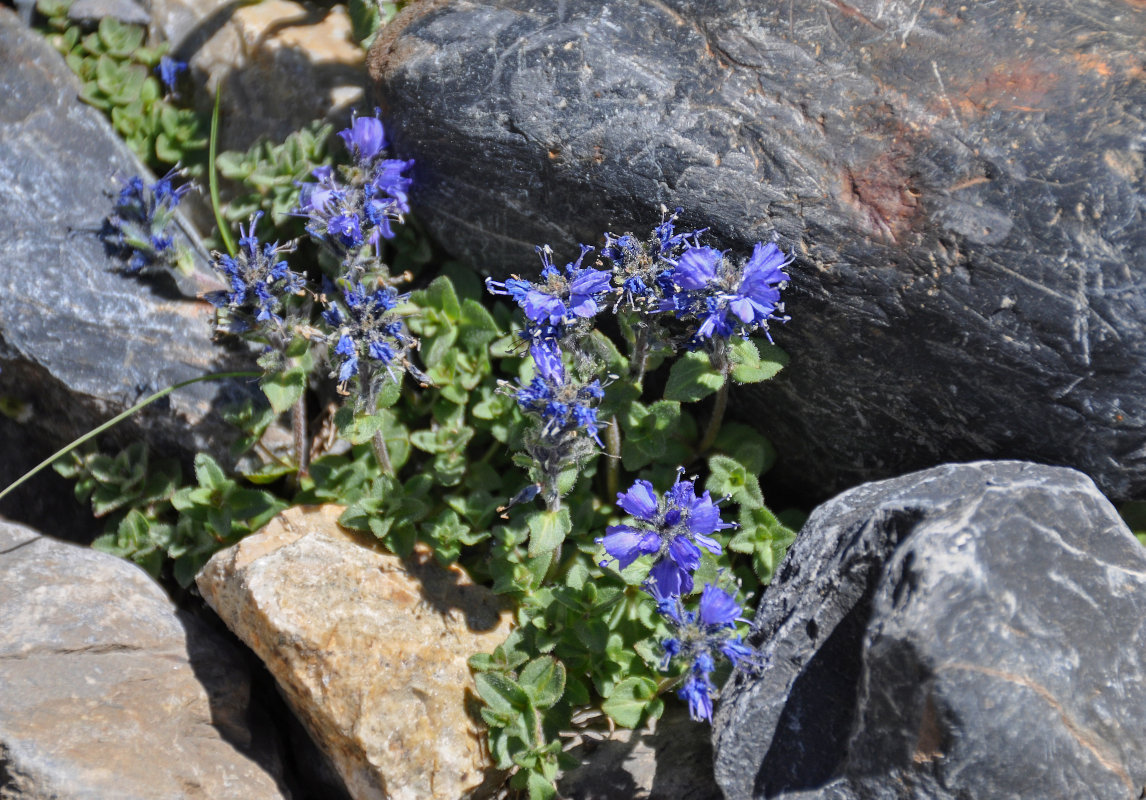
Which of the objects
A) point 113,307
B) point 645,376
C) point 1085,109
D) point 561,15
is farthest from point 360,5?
point 1085,109

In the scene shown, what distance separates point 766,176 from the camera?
4977 mm

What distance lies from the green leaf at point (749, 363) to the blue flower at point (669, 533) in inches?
31.3

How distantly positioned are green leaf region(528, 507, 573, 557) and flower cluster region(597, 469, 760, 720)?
0.35 meters

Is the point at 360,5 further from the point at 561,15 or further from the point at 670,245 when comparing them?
the point at 670,245

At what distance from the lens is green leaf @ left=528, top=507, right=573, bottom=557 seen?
4.94 metres

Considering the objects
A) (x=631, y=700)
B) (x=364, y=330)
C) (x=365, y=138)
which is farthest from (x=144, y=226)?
(x=631, y=700)

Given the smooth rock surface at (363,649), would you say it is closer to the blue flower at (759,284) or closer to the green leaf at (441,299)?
the green leaf at (441,299)

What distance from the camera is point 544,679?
5020mm

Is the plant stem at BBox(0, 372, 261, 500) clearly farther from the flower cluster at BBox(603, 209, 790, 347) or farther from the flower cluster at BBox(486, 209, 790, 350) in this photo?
the flower cluster at BBox(603, 209, 790, 347)

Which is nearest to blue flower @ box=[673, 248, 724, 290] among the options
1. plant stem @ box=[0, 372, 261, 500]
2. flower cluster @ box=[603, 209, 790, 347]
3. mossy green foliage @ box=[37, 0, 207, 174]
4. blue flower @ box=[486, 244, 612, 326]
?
flower cluster @ box=[603, 209, 790, 347]

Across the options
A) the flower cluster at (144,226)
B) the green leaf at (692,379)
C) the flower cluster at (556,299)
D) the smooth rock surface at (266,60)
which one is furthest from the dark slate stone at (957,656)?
the smooth rock surface at (266,60)

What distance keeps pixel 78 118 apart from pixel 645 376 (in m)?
4.15

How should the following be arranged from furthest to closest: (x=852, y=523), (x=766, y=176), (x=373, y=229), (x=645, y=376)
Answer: (x=645, y=376)
(x=373, y=229)
(x=766, y=176)
(x=852, y=523)

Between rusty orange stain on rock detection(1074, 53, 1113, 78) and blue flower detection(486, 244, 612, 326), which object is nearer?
blue flower detection(486, 244, 612, 326)
